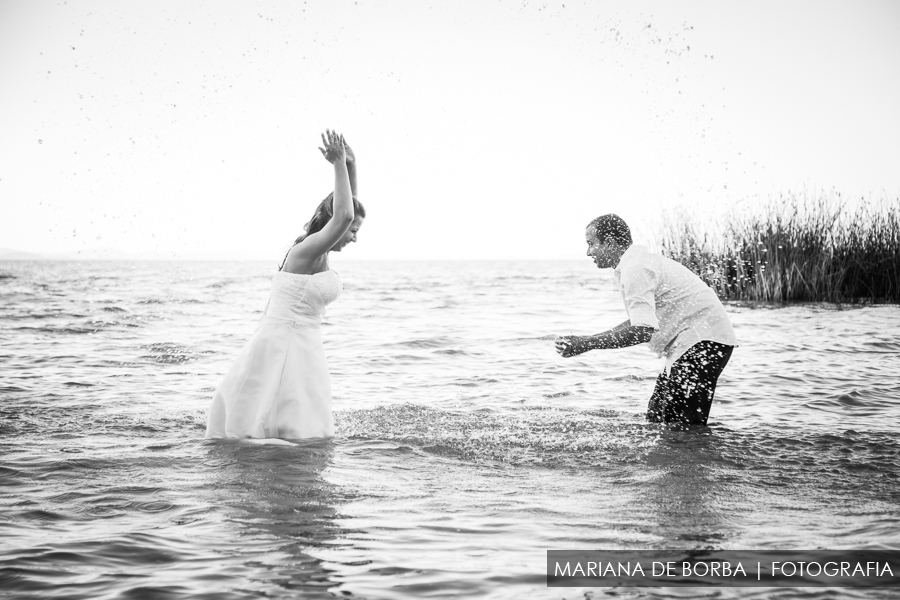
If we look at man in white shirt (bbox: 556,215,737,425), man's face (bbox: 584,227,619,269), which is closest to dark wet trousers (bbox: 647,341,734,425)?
man in white shirt (bbox: 556,215,737,425)

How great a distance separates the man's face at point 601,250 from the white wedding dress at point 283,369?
219 centimetres

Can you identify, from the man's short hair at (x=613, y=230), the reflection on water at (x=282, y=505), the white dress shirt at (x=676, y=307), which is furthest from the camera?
the man's short hair at (x=613, y=230)

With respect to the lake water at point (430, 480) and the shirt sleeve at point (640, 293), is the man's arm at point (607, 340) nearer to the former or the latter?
the shirt sleeve at point (640, 293)

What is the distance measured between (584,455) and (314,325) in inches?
95.3

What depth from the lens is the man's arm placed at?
5551 mm

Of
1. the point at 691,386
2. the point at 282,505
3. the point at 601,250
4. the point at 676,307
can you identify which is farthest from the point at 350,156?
the point at 691,386

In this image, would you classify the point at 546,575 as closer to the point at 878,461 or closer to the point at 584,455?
the point at 584,455

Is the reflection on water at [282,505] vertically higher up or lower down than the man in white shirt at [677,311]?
lower down

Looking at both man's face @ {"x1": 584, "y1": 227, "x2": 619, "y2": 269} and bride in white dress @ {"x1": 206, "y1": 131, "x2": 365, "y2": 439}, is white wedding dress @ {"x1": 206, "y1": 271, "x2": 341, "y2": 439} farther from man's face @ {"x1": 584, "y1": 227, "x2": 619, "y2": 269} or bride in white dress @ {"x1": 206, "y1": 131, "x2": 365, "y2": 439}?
man's face @ {"x1": 584, "y1": 227, "x2": 619, "y2": 269}

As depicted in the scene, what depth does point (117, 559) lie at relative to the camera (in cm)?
339

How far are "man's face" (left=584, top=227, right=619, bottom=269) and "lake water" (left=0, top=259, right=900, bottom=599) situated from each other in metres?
1.56

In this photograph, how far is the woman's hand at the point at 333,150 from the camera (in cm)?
498

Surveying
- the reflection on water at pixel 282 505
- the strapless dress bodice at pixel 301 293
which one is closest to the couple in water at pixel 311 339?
the strapless dress bodice at pixel 301 293

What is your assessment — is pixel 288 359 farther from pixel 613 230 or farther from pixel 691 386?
pixel 691 386
